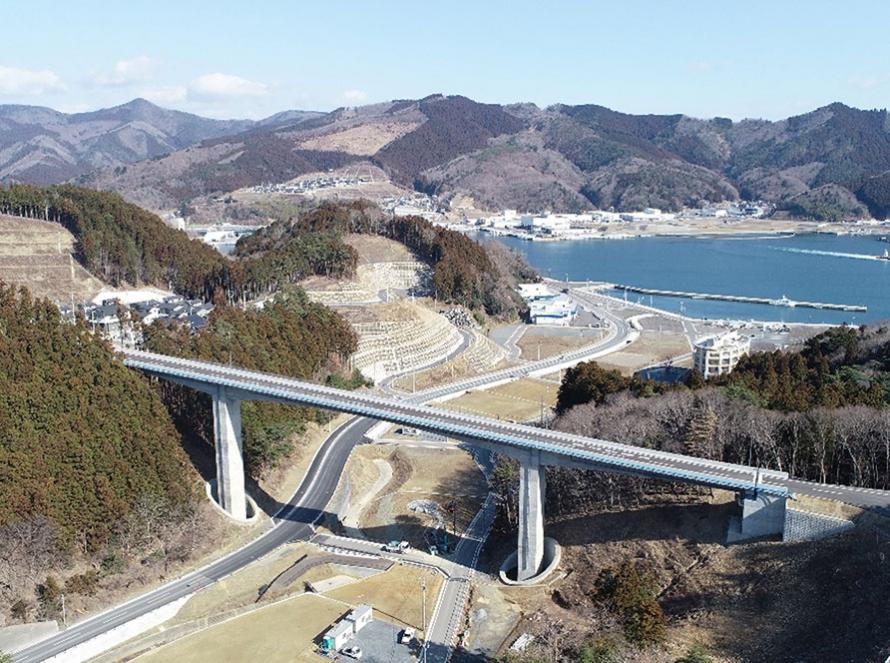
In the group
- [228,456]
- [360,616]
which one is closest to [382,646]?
[360,616]

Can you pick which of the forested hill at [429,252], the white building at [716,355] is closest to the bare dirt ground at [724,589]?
the white building at [716,355]

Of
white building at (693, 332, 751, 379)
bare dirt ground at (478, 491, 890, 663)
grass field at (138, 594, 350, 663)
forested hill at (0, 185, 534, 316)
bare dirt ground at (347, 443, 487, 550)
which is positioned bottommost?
grass field at (138, 594, 350, 663)

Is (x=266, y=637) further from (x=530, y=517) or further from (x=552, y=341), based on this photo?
(x=552, y=341)

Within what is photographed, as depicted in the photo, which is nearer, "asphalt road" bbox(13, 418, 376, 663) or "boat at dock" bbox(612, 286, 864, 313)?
"asphalt road" bbox(13, 418, 376, 663)

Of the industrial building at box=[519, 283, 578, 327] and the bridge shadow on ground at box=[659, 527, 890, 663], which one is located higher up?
the industrial building at box=[519, 283, 578, 327]

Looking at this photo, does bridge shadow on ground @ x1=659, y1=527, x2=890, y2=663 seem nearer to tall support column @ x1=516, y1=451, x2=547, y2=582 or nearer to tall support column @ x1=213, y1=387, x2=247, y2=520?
tall support column @ x1=516, y1=451, x2=547, y2=582

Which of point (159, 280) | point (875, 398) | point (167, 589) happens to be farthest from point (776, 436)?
point (159, 280)

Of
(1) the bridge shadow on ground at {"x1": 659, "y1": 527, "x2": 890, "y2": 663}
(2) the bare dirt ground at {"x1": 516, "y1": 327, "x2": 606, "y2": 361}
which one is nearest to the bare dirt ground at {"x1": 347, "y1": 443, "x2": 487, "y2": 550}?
(1) the bridge shadow on ground at {"x1": 659, "y1": 527, "x2": 890, "y2": 663}
